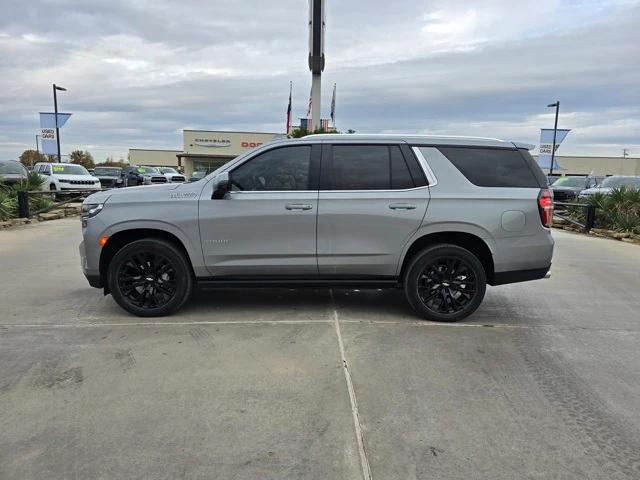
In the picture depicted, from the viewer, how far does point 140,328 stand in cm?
507

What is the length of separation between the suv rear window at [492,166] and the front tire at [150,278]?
9.64 feet

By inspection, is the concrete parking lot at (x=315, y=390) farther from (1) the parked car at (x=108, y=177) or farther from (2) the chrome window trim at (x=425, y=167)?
(1) the parked car at (x=108, y=177)

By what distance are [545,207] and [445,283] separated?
125 centimetres

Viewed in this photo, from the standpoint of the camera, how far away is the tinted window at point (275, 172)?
525 cm

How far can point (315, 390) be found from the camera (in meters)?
3.76

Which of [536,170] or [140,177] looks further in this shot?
[140,177]

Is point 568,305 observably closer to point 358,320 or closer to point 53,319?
point 358,320

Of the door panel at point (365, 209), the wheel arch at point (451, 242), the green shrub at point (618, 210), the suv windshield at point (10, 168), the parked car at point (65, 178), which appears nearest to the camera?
the door panel at point (365, 209)

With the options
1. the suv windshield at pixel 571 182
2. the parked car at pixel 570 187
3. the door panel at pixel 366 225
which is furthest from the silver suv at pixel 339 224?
the suv windshield at pixel 571 182

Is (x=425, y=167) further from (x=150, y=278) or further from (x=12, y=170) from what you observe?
(x=12, y=170)

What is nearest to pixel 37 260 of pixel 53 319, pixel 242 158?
pixel 53 319

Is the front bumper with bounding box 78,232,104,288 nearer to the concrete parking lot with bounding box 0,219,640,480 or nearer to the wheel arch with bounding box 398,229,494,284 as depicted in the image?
the concrete parking lot with bounding box 0,219,640,480

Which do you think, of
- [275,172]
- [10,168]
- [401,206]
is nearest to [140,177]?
[10,168]

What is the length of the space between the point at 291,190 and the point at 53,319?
2.79 metres
